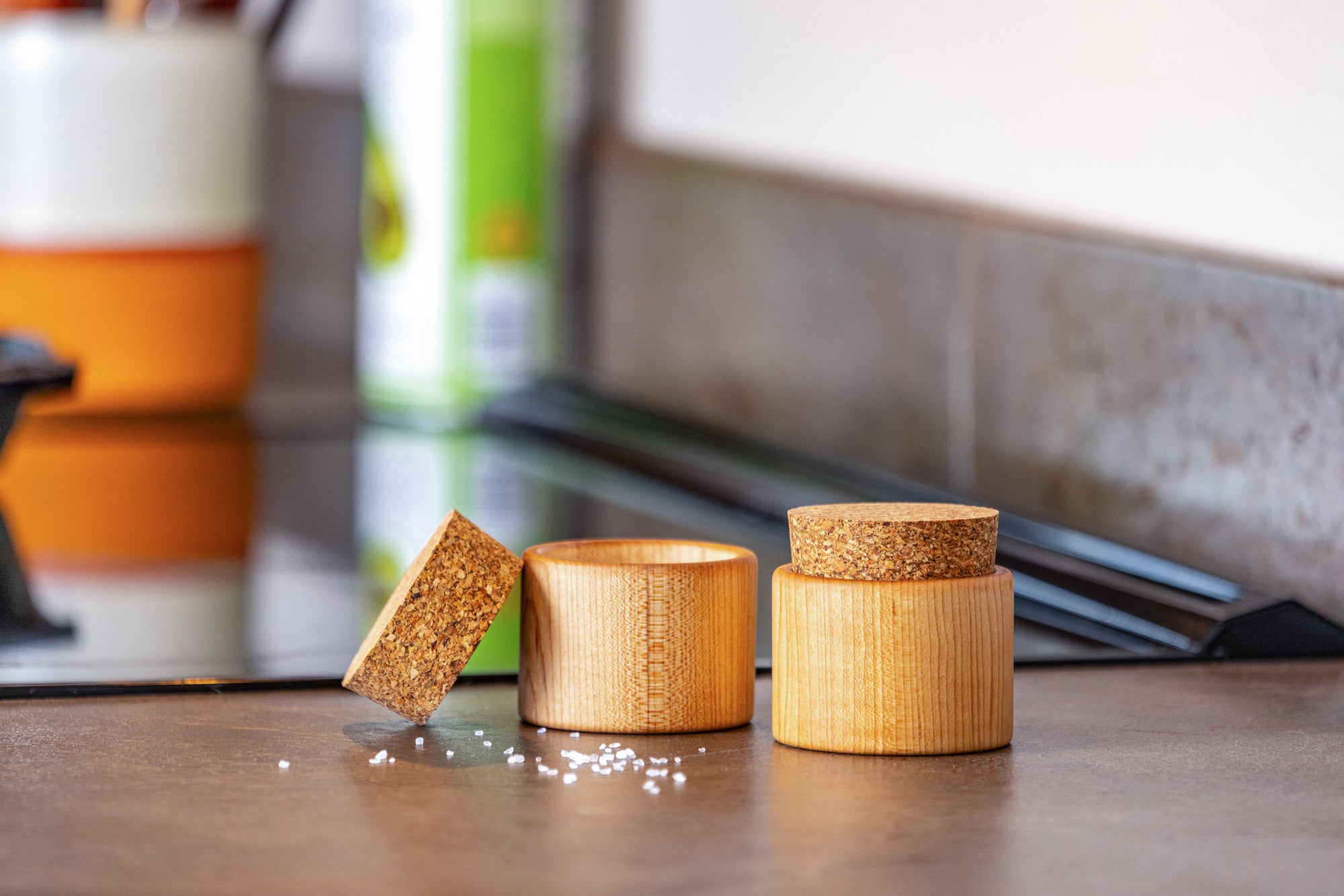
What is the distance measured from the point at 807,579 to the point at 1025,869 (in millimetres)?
108

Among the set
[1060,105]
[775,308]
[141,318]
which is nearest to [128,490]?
[141,318]

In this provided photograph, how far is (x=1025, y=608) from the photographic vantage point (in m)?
0.60

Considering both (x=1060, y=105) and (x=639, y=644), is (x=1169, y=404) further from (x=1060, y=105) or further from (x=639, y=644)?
(x=639, y=644)

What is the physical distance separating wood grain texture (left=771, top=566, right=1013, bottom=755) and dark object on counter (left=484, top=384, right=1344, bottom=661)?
13 cm

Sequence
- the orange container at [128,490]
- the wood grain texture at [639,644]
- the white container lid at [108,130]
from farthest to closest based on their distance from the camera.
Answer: the white container lid at [108,130] < the orange container at [128,490] < the wood grain texture at [639,644]

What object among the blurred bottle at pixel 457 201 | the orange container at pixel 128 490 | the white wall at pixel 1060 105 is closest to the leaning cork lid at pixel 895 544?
the white wall at pixel 1060 105

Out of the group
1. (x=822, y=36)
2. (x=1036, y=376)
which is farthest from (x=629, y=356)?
(x=1036, y=376)

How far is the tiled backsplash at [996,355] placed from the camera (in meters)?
0.61

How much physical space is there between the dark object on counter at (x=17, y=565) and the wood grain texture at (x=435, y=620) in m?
0.17

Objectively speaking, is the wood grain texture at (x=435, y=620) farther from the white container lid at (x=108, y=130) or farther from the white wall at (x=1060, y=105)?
the white container lid at (x=108, y=130)

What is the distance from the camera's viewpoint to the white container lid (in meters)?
1.07

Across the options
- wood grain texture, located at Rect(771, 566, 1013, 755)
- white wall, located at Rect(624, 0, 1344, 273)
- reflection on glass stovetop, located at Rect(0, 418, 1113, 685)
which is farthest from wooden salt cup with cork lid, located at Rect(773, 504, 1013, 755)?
white wall, located at Rect(624, 0, 1344, 273)

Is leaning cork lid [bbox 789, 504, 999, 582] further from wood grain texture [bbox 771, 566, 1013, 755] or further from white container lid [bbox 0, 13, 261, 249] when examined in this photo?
white container lid [bbox 0, 13, 261, 249]

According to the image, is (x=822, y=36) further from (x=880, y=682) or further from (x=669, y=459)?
(x=880, y=682)
